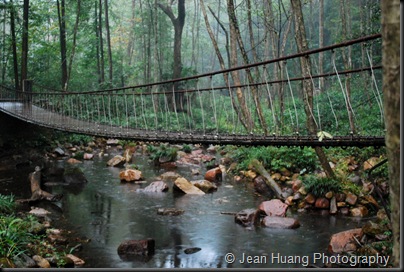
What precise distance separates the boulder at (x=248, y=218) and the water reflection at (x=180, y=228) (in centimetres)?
9

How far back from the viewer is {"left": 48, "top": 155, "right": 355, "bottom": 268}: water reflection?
367cm

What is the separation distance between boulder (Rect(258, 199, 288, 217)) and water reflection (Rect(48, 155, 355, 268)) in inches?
10.8

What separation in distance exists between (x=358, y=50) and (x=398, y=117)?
44.2ft

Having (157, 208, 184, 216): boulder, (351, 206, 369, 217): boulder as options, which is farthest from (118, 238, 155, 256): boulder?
(351, 206, 369, 217): boulder

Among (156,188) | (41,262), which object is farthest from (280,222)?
(41,262)

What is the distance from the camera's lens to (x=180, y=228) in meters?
4.51

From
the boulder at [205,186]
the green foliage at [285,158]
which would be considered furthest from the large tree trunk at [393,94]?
the green foliage at [285,158]

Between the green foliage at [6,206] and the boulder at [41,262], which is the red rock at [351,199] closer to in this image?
the boulder at [41,262]

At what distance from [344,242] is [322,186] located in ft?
5.39

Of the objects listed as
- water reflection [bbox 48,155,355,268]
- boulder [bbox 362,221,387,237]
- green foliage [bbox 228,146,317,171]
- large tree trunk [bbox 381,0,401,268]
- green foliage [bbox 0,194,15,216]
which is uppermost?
large tree trunk [bbox 381,0,401,268]

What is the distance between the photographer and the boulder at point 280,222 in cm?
443

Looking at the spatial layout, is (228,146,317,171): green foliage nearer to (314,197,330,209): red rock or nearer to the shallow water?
the shallow water

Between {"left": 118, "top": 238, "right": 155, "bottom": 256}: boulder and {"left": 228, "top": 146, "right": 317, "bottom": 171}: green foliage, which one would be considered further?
{"left": 228, "top": 146, "right": 317, "bottom": 171}: green foliage

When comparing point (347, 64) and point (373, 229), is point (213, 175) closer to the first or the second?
point (373, 229)
